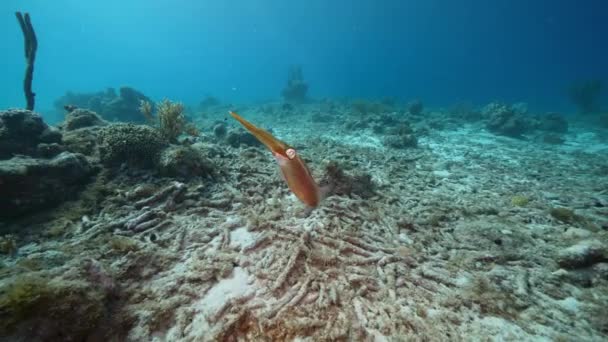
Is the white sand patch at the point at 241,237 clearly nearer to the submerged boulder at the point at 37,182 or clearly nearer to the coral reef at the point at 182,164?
the coral reef at the point at 182,164

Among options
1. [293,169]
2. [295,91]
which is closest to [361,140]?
[293,169]

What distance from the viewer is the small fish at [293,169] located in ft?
5.05

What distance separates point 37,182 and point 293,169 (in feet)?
19.2

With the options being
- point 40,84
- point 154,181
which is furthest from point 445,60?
point 40,84

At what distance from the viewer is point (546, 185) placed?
8367mm

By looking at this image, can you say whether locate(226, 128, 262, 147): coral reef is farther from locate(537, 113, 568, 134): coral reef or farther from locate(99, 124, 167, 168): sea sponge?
locate(537, 113, 568, 134): coral reef

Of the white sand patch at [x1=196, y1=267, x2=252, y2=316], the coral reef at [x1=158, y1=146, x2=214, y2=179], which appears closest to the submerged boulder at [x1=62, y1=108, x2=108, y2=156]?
the coral reef at [x1=158, y1=146, x2=214, y2=179]

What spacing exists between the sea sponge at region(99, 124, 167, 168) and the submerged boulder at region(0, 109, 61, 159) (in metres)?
1.07

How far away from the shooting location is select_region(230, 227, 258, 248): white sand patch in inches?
175

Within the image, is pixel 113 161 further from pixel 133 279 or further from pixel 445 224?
pixel 445 224

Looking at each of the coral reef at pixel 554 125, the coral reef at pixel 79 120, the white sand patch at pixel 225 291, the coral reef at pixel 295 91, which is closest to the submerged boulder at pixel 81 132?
the coral reef at pixel 79 120

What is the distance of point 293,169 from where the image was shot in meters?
1.67

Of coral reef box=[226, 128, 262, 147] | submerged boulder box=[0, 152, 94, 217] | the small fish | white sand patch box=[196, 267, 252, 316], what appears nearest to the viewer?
the small fish

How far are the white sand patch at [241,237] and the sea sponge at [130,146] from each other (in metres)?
3.26
